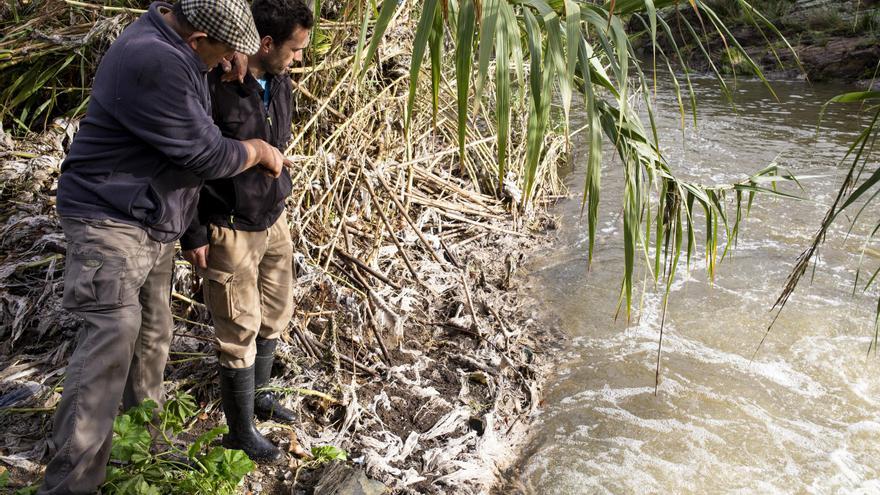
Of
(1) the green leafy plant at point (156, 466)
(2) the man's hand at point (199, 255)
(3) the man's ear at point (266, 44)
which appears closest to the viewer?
(1) the green leafy plant at point (156, 466)

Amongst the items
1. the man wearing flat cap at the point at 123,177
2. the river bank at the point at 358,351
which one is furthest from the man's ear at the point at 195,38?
the river bank at the point at 358,351

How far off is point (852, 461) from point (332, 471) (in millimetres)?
2057

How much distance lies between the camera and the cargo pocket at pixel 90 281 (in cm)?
185

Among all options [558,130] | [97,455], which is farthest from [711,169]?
[97,455]

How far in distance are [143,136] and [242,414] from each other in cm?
105

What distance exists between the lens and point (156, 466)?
2105 mm

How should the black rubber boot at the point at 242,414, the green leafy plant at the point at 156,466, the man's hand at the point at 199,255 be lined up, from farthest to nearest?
the black rubber boot at the point at 242,414 → the man's hand at the point at 199,255 → the green leafy plant at the point at 156,466

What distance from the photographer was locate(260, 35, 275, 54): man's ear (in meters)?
2.16

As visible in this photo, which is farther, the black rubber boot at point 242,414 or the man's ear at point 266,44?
the black rubber boot at point 242,414

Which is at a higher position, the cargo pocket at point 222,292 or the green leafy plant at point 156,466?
the cargo pocket at point 222,292

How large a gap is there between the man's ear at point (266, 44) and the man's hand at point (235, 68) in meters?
0.08

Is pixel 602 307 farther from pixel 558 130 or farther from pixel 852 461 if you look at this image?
pixel 558 130

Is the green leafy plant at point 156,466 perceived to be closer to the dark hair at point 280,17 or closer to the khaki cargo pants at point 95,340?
the khaki cargo pants at point 95,340

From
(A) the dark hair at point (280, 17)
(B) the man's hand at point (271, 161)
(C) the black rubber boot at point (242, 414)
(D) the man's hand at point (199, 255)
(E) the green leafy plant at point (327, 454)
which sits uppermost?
(A) the dark hair at point (280, 17)
